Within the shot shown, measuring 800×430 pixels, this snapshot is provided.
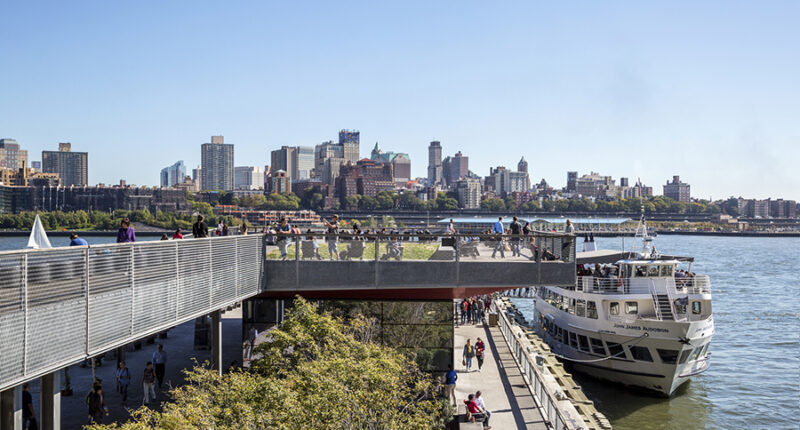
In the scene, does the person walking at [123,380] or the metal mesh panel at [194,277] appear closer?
the metal mesh panel at [194,277]

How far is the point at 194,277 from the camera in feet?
51.1

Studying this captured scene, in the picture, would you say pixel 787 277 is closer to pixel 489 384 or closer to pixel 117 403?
pixel 489 384

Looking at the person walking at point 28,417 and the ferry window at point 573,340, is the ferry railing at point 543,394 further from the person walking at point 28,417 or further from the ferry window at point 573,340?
the person walking at point 28,417

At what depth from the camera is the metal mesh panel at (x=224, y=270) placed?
655 inches

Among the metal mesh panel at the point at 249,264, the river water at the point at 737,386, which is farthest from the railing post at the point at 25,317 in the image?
the river water at the point at 737,386

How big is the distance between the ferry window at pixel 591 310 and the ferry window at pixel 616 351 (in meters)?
1.58

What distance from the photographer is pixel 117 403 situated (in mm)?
21375

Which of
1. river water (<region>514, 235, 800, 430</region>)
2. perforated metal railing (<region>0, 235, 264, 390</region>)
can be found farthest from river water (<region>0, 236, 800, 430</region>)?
perforated metal railing (<region>0, 235, 264, 390</region>)

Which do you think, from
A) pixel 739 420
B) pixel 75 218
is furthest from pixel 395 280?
pixel 75 218

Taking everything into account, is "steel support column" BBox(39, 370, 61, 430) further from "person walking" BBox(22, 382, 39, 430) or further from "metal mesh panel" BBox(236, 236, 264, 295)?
"person walking" BBox(22, 382, 39, 430)

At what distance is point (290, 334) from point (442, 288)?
4737 millimetres

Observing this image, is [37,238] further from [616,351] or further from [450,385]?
[616,351]

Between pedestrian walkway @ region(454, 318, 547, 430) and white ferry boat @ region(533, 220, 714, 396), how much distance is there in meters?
5.14

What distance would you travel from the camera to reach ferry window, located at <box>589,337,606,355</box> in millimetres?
35562
